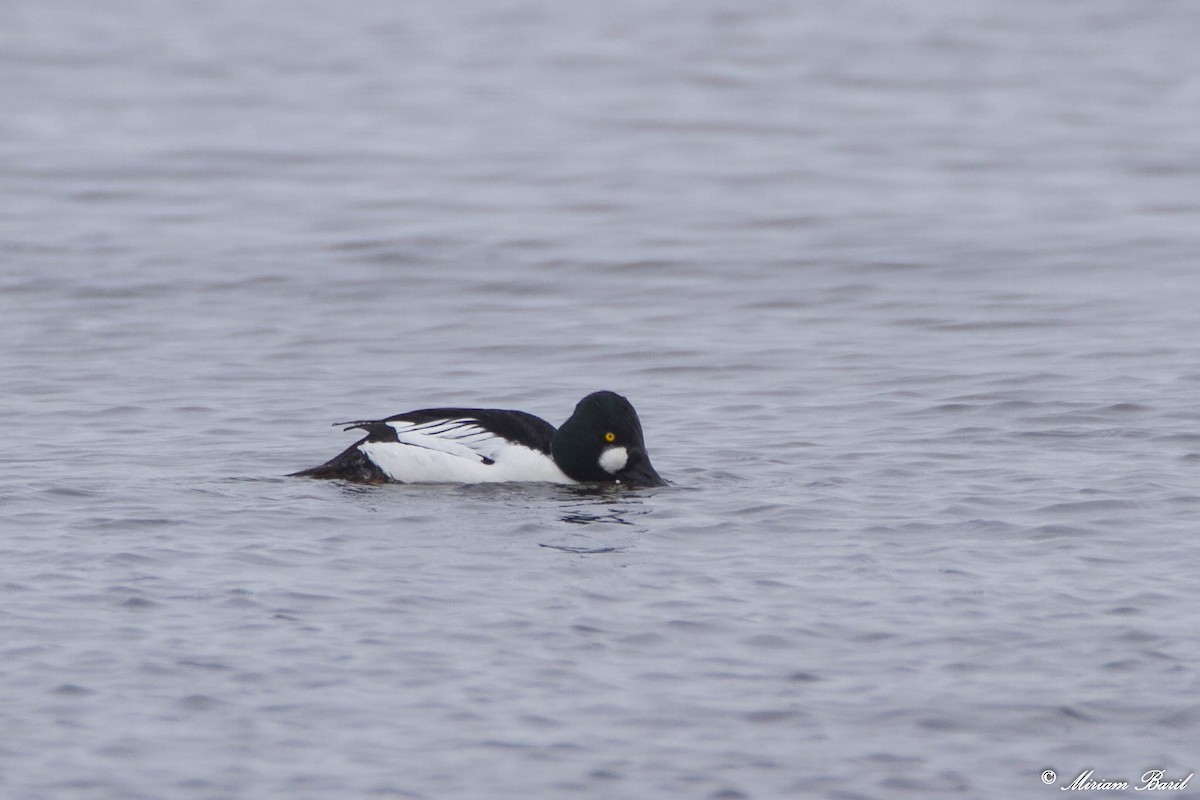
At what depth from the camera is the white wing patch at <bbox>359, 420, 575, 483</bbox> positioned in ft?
33.2

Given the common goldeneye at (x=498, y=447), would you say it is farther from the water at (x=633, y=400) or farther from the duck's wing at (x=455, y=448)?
the water at (x=633, y=400)

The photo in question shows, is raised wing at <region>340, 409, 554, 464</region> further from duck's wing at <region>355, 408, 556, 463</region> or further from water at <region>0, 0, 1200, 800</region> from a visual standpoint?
water at <region>0, 0, 1200, 800</region>

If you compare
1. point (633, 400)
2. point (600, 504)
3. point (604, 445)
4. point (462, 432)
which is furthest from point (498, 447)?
point (633, 400)

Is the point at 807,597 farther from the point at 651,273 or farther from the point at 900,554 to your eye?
the point at 651,273

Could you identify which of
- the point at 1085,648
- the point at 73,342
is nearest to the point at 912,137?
the point at 73,342

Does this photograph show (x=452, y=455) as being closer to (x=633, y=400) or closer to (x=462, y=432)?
(x=462, y=432)

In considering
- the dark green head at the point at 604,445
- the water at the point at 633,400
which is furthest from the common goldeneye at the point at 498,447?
the water at the point at 633,400

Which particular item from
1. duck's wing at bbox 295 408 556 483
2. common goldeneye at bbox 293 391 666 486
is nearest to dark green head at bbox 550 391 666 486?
common goldeneye at bbox 293 391 666 486

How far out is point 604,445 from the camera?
1008 centimetres

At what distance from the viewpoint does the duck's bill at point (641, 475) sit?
32.4 ft

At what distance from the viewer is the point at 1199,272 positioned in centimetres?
1589

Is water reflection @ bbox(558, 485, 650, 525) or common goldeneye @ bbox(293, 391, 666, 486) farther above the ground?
common goldeneye @ bbox(293, 391, 666, 486)

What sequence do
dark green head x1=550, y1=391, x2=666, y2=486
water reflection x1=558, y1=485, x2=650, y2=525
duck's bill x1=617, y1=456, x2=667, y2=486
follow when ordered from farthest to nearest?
dark green head x1=550, y1=391, x2=666, y2=486
duck's bill x1=617, y1=456, x2=667, y2=486
water reflection x1=558, y1=485, x2=650, y2=525

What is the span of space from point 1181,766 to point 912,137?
55.8 feet
